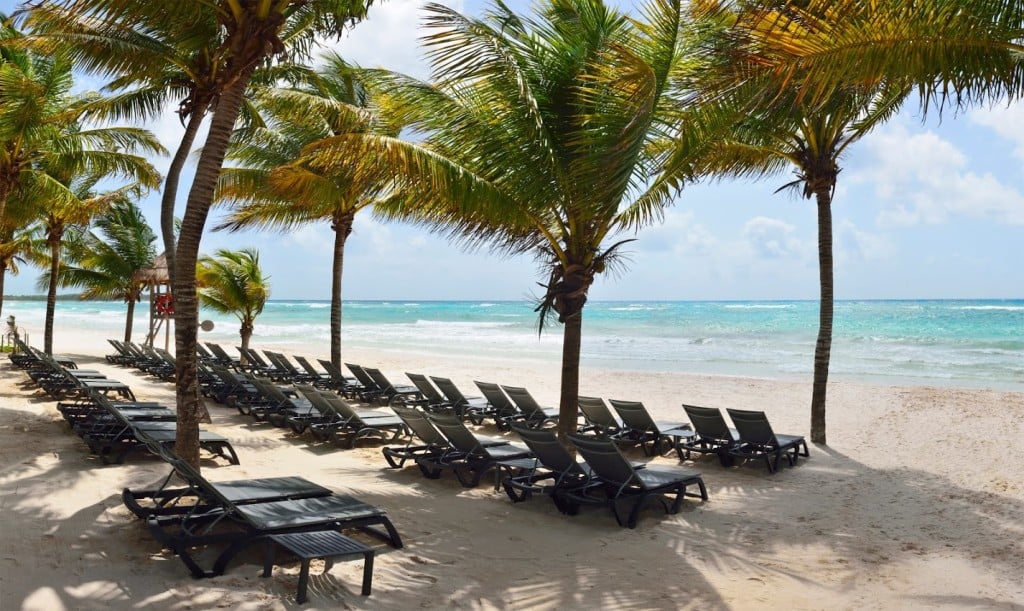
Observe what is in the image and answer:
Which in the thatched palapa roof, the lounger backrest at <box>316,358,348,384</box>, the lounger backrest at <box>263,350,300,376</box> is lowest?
the lounger backrest at <box>263,350,300,376</box>

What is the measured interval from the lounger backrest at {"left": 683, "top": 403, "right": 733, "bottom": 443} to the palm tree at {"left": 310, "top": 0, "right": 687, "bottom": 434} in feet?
4.96

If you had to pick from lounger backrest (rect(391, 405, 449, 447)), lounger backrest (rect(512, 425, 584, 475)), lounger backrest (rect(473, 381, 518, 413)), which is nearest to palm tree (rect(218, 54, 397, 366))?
lounger backrest (rect(473, 381, 518, 413))

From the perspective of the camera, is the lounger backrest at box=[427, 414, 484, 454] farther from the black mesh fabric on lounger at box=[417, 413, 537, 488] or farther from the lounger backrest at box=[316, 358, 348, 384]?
the lounger backrest at box=[316, 358, 348, 384]

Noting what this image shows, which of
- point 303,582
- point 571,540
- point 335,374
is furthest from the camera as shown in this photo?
point 335,374

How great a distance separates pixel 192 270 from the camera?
245 inches

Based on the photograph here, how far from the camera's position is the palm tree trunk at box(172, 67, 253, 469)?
20.1 ft

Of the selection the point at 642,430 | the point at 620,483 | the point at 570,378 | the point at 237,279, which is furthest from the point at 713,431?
the point at 237,279

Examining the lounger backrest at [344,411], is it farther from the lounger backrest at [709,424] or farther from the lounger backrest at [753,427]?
the lounger backrest at [753,427]

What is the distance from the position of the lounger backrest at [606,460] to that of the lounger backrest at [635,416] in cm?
292

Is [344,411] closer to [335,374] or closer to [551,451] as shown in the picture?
[551,451]

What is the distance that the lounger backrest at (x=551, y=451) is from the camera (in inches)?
252

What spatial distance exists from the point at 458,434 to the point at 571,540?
6.91 ft

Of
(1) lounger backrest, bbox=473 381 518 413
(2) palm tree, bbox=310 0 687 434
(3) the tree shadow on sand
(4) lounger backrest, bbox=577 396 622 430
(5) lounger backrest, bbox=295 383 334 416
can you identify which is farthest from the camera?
(1) lounger backrest, bbox=473 381 518 413

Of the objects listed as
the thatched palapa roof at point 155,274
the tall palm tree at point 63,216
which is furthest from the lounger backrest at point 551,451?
the thatched palapa roof at point 155,274
